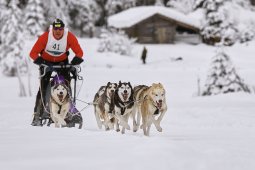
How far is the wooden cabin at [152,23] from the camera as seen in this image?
52.8m

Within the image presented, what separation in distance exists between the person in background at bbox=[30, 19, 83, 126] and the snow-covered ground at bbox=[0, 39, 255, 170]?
0.68m

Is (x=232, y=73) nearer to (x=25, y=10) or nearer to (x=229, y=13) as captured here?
(x=229, y=13)

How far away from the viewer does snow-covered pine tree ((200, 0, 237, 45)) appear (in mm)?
45875

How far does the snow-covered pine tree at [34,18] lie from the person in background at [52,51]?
36.8 m

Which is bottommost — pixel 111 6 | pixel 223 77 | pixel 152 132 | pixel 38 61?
pixel 152 132

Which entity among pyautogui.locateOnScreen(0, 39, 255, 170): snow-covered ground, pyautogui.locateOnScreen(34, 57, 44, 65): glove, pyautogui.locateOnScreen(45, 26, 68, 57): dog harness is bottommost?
Result: pyautogui.locateOnScreen(0, 39, 255, 170): snow-covered ground

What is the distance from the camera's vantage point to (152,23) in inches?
2159

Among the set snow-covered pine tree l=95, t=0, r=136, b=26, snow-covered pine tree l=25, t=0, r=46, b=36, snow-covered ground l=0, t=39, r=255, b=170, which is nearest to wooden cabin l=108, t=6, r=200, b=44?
snow-covered pine tree l=95, t=0, r=136, b=26

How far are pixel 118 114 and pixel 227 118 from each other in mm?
6564

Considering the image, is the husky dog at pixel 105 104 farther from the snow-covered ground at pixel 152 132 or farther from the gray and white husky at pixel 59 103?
the gray and white husky at pixel 59 103

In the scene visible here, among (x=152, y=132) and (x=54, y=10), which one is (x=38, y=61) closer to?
(x=152, y=132)

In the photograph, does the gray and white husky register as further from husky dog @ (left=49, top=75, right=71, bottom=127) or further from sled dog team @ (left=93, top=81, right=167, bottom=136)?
sled dog team @ (left=93, top=81, right=167, bottom=136)

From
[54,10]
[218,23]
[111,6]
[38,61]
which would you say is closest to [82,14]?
[111,6]

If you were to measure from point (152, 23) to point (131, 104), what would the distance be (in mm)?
45742
